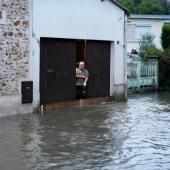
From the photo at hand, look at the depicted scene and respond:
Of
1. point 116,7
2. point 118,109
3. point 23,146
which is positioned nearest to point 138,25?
point 116,7

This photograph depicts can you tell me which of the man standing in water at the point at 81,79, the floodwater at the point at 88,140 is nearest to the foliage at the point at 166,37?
the man standing in water at the point at 81,79

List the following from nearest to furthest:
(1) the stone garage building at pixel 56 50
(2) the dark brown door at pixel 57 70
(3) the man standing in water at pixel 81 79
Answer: (1) the stone garage building at pixel 56 50, (2) the dark brown door at pixel 57 70, (3) the man standing in water at pixel 81 79

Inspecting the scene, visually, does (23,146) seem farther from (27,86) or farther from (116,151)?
(27,86)

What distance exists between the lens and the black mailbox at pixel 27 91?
17375 millimetres

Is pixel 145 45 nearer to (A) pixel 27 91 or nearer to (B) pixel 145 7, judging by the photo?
(A) pixel 27 91

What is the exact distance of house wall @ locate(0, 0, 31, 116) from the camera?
55.0 feet

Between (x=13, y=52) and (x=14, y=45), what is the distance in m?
0.21

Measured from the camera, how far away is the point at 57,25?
18750 millimetres

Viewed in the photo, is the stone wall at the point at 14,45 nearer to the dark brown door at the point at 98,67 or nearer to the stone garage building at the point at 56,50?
the stone garage building at the point at 56,50

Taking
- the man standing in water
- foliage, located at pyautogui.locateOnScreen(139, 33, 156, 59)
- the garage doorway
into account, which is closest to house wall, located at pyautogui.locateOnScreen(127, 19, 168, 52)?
foliage, located at pyautogui.locateOnScreen(139, 33, 156, 59)

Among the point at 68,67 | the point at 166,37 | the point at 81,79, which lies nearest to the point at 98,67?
the point at 81,79

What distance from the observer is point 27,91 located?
17.5 m

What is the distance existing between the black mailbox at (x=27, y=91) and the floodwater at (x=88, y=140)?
541 mm

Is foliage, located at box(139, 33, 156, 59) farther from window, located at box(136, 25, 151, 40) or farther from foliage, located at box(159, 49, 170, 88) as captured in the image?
window, located at box(136, 25, 151, 40)
